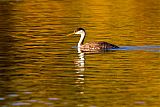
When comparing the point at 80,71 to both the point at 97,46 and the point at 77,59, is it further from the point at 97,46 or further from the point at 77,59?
the point at 97,46

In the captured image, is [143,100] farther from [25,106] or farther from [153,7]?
[153,7]

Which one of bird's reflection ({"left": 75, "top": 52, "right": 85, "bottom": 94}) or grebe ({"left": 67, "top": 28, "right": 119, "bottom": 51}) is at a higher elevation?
grebe ({"left": 67, "top": 28, "right": 119, "bottom": 51})

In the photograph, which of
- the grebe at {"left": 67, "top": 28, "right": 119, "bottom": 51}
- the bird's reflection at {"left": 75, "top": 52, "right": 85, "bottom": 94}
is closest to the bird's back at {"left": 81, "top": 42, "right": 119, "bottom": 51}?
the grebe at {"left": 67, "top": 28, "right": 119, "bottom": 51}

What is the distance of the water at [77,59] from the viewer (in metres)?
19.2

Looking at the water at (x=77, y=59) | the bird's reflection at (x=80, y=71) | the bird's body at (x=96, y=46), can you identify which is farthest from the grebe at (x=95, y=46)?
the bird's reflection at (x=80, y=71)

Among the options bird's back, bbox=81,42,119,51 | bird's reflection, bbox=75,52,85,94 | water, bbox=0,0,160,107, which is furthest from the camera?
bird's back, bbox=81,42,119,51

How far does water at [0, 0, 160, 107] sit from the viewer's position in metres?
19.2

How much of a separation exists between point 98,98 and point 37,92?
4.89 feet

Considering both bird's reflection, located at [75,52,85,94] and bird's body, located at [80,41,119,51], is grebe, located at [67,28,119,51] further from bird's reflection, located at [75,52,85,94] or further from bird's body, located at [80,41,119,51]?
bird's reflection, located at [75,52,85,94]

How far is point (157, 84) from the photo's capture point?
67.8 feet

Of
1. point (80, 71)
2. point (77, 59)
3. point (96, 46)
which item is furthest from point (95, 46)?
point (80, 71)

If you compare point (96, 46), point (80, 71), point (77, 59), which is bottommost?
point (80, 71)

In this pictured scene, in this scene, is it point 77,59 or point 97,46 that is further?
point 97,46

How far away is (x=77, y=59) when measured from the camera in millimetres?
26203
